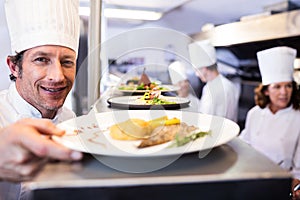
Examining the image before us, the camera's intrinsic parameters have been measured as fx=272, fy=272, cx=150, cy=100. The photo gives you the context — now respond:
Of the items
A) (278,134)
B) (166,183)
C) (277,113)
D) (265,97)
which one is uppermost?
(166,183)

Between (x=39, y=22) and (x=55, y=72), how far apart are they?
18 centimetres

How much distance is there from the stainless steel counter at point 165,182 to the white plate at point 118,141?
0.08 feet

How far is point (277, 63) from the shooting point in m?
1.90

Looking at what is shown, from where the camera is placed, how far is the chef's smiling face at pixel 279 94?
2068 millimetres

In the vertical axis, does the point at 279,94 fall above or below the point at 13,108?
below

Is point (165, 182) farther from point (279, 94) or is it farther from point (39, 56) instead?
point (279, 94)

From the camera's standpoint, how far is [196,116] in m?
0.60

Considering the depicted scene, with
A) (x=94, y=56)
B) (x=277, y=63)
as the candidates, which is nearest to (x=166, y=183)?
(x=94, y=56)

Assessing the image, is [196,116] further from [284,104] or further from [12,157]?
[284,104]

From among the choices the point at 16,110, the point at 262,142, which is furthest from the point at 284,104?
the point at 16,110

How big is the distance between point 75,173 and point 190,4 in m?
3.54

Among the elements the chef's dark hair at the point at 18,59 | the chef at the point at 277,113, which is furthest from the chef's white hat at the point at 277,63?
the chef's dark hair at the point at 18,59

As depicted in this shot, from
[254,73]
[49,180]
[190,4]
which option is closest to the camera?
[49,180]

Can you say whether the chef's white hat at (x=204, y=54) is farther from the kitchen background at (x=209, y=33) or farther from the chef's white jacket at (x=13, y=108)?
the chef's white jacket at (x=13, y=108)
